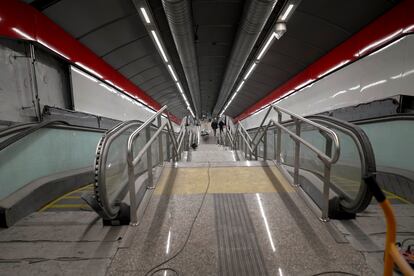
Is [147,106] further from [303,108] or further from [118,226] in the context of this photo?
[118,226]

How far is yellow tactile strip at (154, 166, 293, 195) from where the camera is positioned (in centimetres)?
260

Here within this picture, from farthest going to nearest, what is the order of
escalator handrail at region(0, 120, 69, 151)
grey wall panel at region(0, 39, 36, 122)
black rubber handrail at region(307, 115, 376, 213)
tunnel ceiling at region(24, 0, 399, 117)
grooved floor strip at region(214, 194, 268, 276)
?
tunnel ceiling at region(24, 0, 399, 117)
grey wall panel at region(0, 39, 36, 122)
escalator handrail at region(0, 120, 69, 151)
black rubber handrail at region(307, 115, 376, 213)
grooved floor strip at region(214, 194, 268, 276)

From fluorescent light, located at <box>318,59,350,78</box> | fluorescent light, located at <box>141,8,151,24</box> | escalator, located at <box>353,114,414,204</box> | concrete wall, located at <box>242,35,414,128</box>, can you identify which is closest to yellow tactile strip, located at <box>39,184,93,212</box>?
fluorescent light, located at <box>141,8,151,24</box>

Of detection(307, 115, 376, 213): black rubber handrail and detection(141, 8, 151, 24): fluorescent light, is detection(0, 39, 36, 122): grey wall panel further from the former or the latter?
detection(307, 115, 376, 213): black rubber handrail

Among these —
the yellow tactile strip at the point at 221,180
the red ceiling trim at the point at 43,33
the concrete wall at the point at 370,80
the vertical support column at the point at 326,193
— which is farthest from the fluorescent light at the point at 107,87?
the concrete wall at the point at 370,80

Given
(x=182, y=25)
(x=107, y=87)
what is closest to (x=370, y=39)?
(x=182, y=25)

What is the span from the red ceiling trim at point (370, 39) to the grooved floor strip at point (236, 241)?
12.8 feet

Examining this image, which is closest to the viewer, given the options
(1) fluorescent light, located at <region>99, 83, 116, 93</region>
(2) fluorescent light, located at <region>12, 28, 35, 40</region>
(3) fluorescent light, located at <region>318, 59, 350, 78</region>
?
(2) fluorescent light, located at <region>12, 28, 35, 40</region>

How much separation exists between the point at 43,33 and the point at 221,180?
3944 mm

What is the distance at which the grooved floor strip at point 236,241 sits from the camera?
55.6 inches

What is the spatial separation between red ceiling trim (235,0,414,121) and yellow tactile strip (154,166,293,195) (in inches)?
123

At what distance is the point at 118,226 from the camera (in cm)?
190

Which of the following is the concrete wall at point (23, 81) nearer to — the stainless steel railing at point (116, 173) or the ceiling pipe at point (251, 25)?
the stainless steel railing at point (116, 173)

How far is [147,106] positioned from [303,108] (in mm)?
6871
